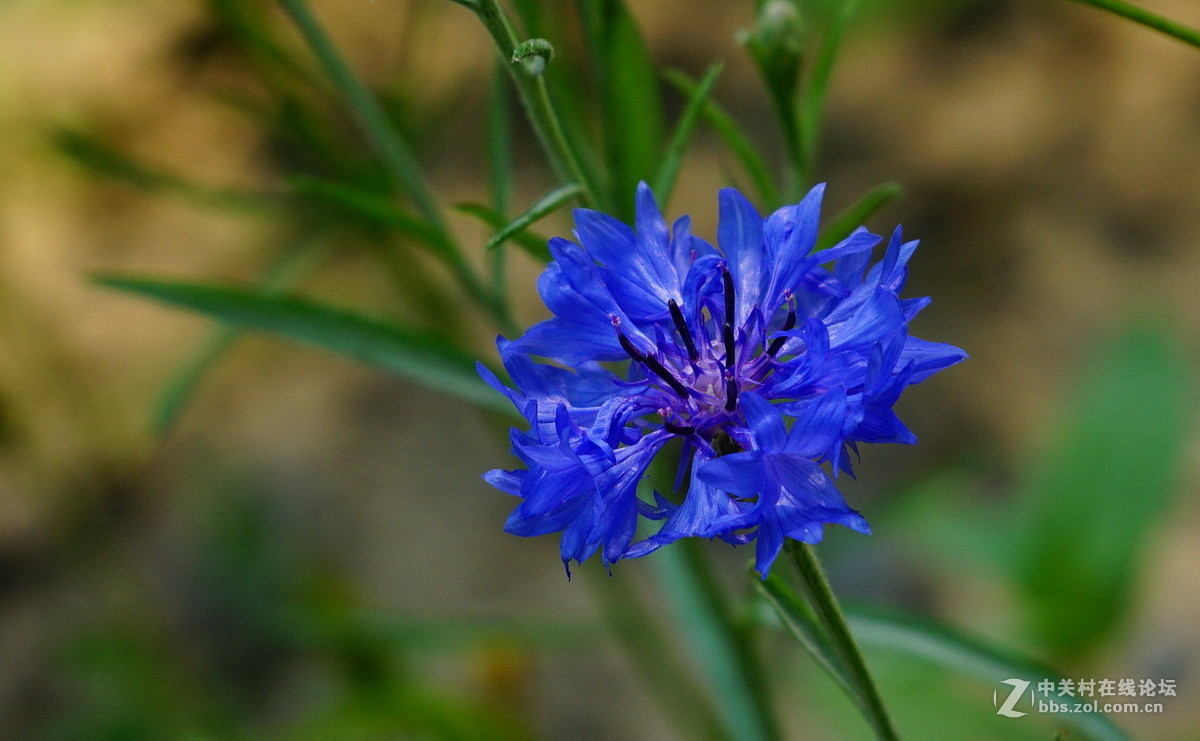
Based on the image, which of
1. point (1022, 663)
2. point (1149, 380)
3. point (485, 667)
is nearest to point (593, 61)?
point (1022, 663)

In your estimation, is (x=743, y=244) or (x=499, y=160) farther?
(x=499, y=160)

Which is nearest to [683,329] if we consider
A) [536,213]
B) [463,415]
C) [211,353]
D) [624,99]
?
[536,213]

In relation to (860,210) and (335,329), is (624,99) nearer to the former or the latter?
(860,210)

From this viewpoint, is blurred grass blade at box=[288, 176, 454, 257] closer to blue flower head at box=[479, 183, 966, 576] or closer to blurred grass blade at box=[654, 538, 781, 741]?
blue flower head at box=[479, 183, 966, 576]

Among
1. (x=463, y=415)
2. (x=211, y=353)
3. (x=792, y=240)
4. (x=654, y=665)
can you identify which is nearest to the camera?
(x=792, y=240)

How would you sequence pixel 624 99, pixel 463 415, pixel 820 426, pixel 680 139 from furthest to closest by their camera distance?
pixel 463 415 < pixel 624 99 < pixel 680 139 < pixel 820 426

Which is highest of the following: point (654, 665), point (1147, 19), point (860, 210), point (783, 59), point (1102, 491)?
point (1147, 19)

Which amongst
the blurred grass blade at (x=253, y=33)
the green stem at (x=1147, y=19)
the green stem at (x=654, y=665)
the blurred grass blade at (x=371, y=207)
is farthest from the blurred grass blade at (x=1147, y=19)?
the green stem at (x=654, y=665)
